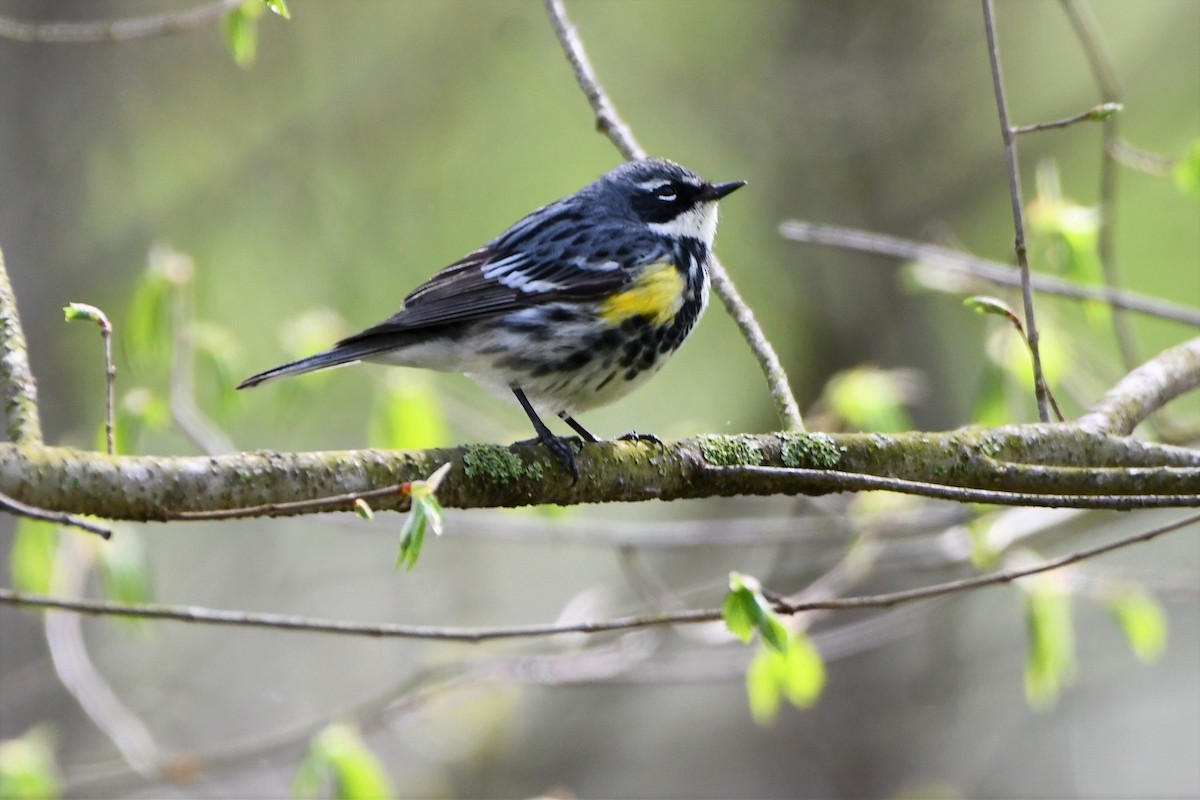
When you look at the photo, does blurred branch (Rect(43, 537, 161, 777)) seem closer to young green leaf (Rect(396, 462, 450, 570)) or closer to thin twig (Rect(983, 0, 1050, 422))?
young green leaf (Rect(396, 462, 450, 570))

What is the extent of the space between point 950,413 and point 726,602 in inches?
256

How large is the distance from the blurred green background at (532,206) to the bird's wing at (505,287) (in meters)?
3.69

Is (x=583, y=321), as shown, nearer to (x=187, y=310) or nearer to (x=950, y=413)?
(x=187, y=310)

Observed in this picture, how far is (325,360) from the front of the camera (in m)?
3.70

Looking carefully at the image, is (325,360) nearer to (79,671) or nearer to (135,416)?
(135,416)


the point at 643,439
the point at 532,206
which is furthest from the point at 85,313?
the point at 532,206

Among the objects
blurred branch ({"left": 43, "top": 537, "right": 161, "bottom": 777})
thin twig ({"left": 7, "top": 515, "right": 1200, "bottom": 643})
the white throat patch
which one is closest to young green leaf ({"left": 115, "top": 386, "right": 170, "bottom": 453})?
blurred branch ({"left": 43, "top": 537, "right": 161, "bottom": 777})

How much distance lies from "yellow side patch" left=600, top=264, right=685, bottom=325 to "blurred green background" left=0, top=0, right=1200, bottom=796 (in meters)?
3.96

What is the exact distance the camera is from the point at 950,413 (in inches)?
346

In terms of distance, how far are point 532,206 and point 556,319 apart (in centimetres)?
676

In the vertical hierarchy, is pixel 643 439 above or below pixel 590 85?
below

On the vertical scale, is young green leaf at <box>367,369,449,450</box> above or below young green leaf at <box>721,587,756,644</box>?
above

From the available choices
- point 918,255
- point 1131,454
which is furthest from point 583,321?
point 1131,454

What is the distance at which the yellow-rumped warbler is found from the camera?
385 centimetres
